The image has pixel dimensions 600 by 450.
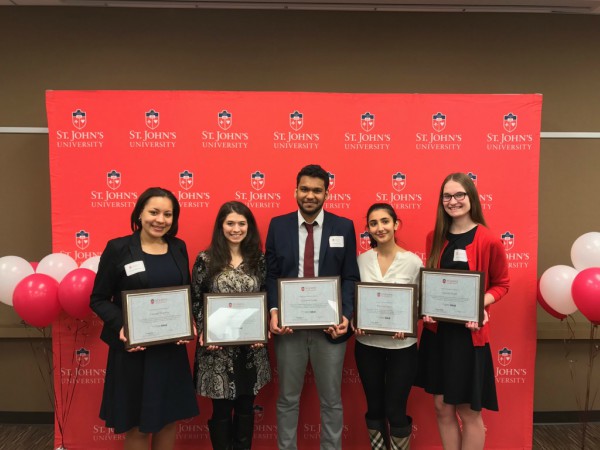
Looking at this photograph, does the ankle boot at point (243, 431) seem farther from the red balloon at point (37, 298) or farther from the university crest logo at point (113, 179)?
the university crest logo at point (113, 179)

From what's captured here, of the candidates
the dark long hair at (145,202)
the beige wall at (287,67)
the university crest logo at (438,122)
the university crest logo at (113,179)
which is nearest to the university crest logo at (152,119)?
the university crest logo at (113,179)

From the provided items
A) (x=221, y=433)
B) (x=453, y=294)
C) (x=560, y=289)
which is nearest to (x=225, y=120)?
(x=453, y=294)

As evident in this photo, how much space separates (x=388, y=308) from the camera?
229 cm

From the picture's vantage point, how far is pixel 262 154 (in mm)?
2889

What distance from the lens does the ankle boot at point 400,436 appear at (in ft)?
7.92

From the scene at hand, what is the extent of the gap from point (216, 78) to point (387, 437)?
2946 mm

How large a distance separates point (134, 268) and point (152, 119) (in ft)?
4.14

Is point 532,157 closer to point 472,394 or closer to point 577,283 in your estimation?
point 577,283

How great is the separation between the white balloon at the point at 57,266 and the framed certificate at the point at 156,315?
96 cm

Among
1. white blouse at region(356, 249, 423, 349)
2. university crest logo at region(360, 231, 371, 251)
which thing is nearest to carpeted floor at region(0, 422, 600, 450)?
white blouse at region(356, 249, 423, 349)

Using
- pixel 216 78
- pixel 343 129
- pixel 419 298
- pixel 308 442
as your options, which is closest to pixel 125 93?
pixel 216 78

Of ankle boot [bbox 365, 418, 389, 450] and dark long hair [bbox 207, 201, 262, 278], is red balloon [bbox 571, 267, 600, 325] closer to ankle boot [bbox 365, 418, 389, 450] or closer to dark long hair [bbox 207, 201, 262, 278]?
ankle boot [bbox 365, 418, 389, 450]

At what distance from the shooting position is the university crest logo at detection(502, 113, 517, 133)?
2895 mm

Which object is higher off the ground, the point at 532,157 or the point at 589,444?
the point at 532,157
